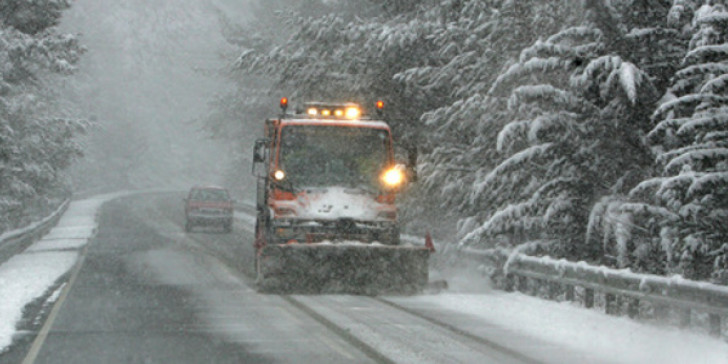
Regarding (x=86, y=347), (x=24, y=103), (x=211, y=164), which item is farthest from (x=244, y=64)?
(x=211, y=164)

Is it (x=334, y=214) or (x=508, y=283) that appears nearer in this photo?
(x=334, y=214)

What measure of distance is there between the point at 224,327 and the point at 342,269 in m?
4.03

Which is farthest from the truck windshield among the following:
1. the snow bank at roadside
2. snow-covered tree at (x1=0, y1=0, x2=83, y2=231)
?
snow-covered tree at (x1=0, y1=0, x2=83, y2=231)

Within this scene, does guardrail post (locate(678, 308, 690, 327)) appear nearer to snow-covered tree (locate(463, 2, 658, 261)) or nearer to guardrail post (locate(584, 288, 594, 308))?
guardrail post (locate(584, 288, 594, 308))

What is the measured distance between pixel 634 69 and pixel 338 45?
11.3 metres

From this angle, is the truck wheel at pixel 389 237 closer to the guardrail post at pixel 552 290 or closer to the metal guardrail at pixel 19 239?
the guardrail post at pixel 552 290

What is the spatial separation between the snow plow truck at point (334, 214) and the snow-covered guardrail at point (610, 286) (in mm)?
1475

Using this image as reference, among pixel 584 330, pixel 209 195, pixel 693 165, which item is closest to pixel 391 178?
pixel 584 330

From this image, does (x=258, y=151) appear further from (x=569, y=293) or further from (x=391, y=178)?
(x=569, y=293)

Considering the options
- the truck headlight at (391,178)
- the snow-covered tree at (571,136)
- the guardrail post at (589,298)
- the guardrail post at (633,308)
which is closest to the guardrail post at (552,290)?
the snow-covered tree at (571,136)

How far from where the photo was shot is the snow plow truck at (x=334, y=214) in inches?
611

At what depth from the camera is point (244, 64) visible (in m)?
24.7

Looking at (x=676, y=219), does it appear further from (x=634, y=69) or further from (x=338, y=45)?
(x=338, y=45)

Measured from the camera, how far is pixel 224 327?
11.9 metres
